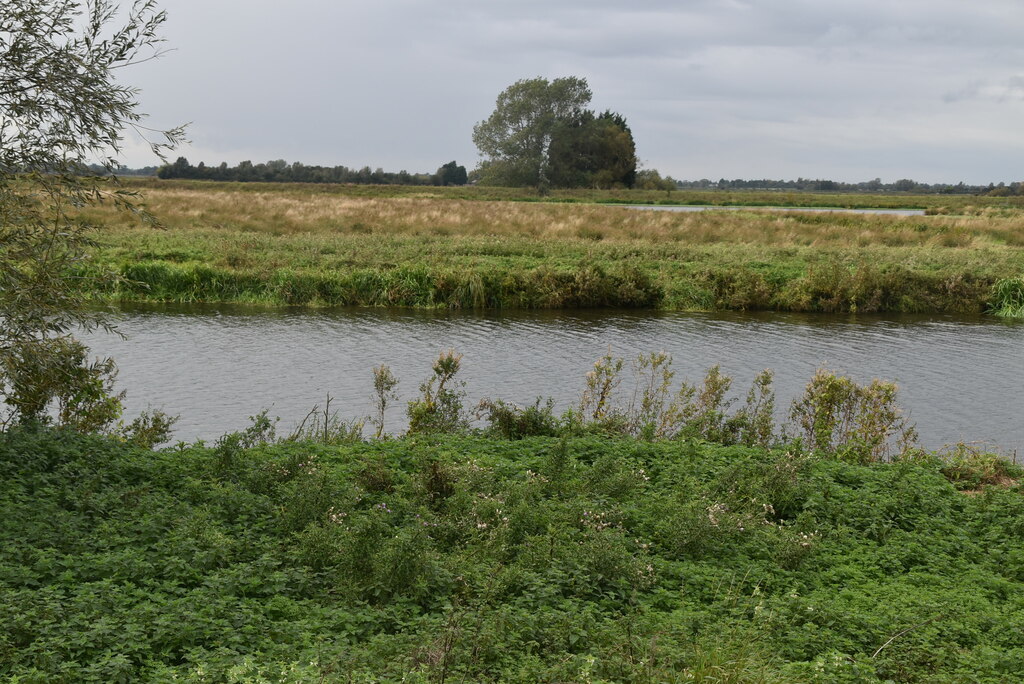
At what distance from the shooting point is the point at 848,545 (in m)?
8.35

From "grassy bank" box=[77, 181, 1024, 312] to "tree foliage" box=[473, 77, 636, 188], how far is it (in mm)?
51761

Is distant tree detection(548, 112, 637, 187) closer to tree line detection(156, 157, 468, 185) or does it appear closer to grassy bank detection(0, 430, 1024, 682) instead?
tree line detection(156, 157, 468, 185)

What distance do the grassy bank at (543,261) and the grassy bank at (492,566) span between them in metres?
15.5

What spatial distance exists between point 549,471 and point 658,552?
80.3 inches

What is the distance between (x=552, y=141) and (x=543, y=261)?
65673mm

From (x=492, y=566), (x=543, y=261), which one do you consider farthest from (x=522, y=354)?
(x=492, y=566)

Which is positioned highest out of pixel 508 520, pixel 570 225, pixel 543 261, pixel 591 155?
pixel 591 155

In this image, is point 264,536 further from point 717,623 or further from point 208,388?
point 208,388

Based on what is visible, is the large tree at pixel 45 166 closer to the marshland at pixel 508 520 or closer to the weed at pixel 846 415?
the marshland at pixel 508 520

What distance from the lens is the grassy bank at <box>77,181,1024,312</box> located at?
26125 millimetres

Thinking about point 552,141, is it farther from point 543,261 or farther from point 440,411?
point 440,411

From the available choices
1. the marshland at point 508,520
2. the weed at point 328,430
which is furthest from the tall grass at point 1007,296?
the weed at point 328,430

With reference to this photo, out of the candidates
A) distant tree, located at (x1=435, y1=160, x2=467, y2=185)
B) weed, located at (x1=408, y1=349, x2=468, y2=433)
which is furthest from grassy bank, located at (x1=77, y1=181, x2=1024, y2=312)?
distant tree, located at (x1=435, y1=160, x2=467, y2=185)

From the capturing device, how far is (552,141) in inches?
3610
